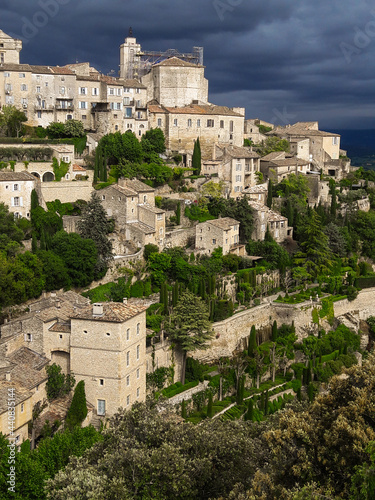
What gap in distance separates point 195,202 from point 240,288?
40.3ft

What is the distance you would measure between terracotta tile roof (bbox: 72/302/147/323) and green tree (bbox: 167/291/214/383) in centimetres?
667

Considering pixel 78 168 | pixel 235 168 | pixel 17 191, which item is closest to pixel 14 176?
pixel 17 191

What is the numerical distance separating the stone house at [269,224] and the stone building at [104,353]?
26756 mm

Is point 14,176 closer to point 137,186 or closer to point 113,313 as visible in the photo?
point 137,186

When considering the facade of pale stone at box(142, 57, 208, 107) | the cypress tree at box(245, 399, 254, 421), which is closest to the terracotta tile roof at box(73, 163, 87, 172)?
the facade of pale stone at box(142, 57, 208, 107)

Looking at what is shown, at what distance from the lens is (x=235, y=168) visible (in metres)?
67.8

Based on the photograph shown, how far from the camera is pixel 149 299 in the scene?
155ft

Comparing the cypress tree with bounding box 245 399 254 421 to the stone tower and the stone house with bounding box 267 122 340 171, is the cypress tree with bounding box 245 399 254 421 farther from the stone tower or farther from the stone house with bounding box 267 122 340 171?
the stone tower

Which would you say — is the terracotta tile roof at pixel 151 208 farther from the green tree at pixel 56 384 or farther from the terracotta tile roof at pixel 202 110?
the green tree at pixel 56 384

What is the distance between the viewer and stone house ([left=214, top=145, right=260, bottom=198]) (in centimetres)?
6750

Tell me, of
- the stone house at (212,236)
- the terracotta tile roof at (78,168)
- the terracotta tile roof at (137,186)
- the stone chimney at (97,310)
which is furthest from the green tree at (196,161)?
the stone chimney at (97,310)

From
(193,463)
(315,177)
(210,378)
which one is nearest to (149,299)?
(210,378)

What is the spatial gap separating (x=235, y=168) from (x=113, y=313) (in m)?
36.7

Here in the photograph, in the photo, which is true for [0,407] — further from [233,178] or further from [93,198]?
[233,178]
